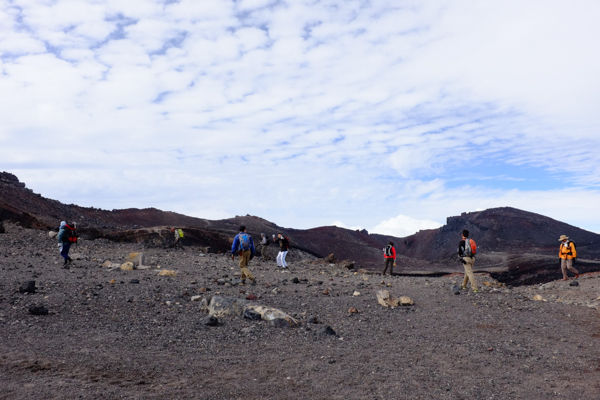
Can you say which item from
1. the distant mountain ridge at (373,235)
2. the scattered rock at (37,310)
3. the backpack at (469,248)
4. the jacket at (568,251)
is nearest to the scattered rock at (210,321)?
the scattered rock at (37,310)

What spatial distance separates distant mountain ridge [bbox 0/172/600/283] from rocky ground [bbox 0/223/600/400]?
18027mm

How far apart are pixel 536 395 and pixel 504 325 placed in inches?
163

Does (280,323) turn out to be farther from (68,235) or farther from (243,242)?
(68,235)

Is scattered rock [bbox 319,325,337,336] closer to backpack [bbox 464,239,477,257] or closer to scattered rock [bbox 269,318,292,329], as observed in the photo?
scattered rock [bbox 269,318,292,329]

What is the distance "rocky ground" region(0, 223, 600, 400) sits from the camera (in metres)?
5.67

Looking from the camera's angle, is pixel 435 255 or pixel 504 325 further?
pixel 435 255

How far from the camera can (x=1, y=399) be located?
4969mm

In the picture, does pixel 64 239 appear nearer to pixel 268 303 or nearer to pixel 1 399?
pixel 268 303

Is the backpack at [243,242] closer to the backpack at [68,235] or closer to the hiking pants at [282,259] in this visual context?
the backpack at [68,235]

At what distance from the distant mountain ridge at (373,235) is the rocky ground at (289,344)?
59.1 feet

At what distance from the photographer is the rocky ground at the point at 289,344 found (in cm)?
567

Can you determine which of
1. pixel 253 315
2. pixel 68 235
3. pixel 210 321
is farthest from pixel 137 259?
pixel 253 315

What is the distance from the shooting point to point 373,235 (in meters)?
88.6

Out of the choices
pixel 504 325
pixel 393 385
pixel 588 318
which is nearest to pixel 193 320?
pixel 393 385
